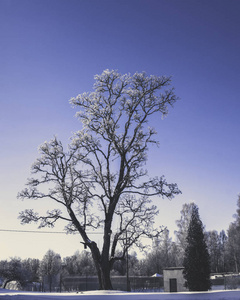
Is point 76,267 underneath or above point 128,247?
underneath

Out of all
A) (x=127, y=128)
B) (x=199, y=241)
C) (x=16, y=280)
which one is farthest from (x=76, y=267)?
(x=127, y=128)

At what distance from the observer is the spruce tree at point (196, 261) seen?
67.1ft

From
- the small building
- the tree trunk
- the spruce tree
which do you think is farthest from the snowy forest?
the tree trunk

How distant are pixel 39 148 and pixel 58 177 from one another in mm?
2185

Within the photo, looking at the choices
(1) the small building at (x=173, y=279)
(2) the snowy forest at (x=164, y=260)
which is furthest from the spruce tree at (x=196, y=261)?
(2) the snowy forest at (x=164, y=260)

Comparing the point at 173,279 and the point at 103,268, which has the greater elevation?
the point at 103,268

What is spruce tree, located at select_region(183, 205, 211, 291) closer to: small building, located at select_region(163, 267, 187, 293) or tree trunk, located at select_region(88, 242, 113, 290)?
tree trunk, located at select_region(88, 242, 113, 290)

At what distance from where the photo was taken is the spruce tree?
67.1 ft

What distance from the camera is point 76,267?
9750 cm

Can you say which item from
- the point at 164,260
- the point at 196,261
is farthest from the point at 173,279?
the point at 164,260

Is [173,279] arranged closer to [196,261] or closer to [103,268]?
[196,261]

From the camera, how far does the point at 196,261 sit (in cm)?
2095

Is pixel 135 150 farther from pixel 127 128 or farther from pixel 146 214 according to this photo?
pixel 146 214

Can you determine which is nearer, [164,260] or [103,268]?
[103,268]
